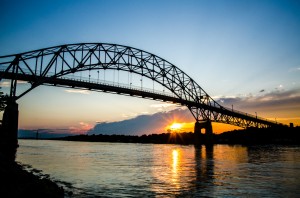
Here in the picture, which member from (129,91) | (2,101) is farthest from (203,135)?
(2,101)

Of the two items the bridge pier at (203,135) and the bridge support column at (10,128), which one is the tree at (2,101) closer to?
the bridge support column at (10,128)

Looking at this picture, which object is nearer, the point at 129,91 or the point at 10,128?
the point at 10,128

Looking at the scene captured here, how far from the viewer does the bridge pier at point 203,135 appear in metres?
81.5

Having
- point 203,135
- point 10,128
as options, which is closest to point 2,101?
point 10,128

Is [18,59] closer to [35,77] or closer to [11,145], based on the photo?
[35,77]

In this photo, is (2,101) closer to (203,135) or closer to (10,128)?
(10,128)

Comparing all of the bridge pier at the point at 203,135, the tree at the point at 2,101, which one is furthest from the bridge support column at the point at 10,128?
the bridge pier at the point at 203,135

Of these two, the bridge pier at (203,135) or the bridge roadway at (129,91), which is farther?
the bridge pier at (203,135)

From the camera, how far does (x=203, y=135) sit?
278ft

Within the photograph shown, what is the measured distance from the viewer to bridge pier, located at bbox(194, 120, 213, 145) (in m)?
81.5

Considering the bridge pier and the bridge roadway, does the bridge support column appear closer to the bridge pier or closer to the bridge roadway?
the bridge roadway

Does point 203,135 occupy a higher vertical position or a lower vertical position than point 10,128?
lower

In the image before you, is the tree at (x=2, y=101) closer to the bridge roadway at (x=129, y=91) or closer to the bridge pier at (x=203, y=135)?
the bridge roadway at (x=129, y=91)

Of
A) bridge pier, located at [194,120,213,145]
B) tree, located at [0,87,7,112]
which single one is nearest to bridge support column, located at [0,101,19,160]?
tree, located at [0,87,7,112]
